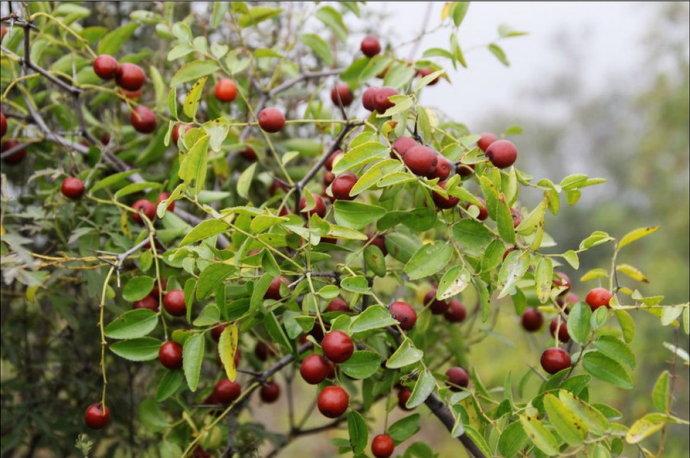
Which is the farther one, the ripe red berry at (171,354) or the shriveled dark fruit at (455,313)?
the shriveled dark fruit at (455,313)

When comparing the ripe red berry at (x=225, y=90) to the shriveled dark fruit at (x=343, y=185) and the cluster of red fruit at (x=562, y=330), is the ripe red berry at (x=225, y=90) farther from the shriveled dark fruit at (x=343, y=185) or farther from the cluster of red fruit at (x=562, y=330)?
the cluster of red fruit at (x=562, y=330)

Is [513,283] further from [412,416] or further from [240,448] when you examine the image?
[240,448]

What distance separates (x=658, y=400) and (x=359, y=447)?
0.36m

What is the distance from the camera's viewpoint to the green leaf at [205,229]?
0.76m

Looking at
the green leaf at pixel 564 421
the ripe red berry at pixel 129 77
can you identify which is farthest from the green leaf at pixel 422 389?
the ripe red berry at pixel 129 77

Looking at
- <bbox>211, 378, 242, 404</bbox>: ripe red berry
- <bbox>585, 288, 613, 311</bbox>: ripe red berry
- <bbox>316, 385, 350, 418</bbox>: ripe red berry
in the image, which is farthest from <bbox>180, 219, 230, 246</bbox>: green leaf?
<bbox>585, 288, 613, 311</bbox>: ripe red berry

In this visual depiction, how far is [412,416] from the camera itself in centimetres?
99

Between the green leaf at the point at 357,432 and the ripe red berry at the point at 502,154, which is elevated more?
the ripe red berry at the point at 502,154

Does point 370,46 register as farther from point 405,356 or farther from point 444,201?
point 405,356

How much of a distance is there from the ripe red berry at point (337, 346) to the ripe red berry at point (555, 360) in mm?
245

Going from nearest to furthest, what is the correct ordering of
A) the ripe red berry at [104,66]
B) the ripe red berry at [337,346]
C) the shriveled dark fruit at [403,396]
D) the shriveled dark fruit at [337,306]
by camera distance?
1. the ripe red berry at [337,346]
2. the shriveled dark fruit at [337,306]
3. the shriveled dark fruit at [403,396]
4. the ripe red berry at [104,66]

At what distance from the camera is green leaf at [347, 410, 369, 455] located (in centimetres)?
89

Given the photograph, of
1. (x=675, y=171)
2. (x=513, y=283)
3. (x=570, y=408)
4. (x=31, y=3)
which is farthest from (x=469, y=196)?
(x=675, y=171)

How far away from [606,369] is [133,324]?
57 centimetres
